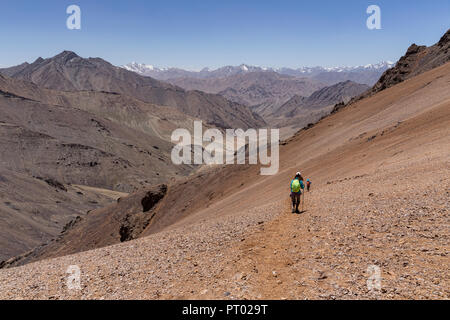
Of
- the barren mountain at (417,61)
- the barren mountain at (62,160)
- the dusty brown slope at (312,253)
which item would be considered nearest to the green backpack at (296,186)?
the dusty brown slope at (312,253)

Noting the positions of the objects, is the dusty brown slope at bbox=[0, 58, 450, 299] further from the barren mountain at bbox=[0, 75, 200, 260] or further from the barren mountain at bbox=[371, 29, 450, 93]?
the barren mountain at bbox=[0, 75, 200, 260]

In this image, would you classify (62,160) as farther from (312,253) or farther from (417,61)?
(312,253)

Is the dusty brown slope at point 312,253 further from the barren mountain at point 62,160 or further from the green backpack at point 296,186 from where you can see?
the barren mountain at point 62,160

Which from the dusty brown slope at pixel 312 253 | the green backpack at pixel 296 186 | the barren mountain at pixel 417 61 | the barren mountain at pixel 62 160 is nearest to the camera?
the dusty brown slope at pixel 312 253

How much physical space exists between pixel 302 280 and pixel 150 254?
4469 millimetres


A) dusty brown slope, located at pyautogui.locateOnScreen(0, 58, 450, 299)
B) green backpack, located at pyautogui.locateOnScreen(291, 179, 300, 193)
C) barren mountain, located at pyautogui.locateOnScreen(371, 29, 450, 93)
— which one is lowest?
dusty brown slope, located at pyautogui.locateOnScreen(0, 58, 450, 299)

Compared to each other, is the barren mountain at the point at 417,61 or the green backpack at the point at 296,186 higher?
the barren mountain at the point at 417,61

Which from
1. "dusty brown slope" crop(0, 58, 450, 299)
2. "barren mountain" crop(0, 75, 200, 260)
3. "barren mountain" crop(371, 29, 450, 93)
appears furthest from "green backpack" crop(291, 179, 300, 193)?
"barren mountain" crop(0, 75, 200, 260)

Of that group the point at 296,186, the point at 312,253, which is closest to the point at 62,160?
the point at 296,186

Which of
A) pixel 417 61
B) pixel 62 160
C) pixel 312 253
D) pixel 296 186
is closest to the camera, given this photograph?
pixel 312 253
